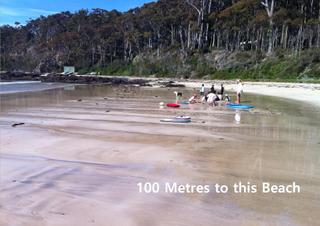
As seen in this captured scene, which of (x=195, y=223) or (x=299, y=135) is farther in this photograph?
(x=299, y=135)

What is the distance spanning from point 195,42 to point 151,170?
6704cm

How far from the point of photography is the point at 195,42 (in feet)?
237

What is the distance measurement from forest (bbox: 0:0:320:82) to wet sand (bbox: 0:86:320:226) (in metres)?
35.7

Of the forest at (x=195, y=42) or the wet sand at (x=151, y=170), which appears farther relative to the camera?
the forest at (x=195, y=42)

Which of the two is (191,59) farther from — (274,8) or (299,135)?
(299,135)

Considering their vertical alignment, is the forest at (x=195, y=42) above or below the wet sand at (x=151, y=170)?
above

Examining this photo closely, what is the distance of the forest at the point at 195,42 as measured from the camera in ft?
179

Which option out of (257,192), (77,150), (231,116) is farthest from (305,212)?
(231,116)

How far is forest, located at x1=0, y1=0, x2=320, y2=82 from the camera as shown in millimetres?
54500

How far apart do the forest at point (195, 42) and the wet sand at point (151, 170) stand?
1406 inches

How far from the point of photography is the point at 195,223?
4723 mm

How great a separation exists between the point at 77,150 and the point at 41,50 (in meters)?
106

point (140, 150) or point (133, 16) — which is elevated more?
point (133, 16)

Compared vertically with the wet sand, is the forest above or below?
above
